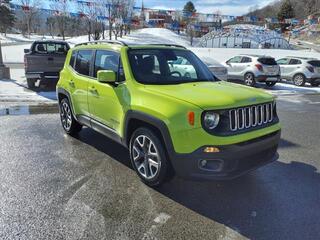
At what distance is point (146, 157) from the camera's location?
4.33m

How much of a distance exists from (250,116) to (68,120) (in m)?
3.82

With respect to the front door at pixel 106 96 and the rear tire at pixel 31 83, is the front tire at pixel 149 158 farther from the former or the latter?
the rear tire at pixel 31 83

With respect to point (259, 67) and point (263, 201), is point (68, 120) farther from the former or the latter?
point (259, 67)

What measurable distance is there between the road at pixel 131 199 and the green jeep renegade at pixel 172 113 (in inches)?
15.4

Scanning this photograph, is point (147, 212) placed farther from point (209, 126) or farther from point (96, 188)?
point (209, 126)

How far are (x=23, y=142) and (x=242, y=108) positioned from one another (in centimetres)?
415

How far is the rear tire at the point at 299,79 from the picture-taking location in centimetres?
1714

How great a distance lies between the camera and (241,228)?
3.43m

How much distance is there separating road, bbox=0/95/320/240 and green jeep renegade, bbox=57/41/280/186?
0.39 m

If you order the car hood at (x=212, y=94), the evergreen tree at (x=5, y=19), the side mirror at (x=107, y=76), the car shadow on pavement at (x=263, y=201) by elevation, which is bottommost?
the car shadow on pavement at (x=263, y=201)

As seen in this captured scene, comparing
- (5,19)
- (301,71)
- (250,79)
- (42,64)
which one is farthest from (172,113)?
(5,19)

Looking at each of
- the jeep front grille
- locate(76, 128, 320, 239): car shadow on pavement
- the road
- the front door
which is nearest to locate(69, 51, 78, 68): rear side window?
the front door

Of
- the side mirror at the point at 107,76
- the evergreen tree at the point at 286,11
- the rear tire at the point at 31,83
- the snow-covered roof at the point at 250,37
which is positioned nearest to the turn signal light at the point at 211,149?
the side mirror at the point at 107,76

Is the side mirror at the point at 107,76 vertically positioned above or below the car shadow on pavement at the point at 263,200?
above
